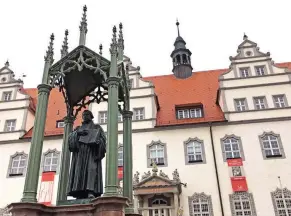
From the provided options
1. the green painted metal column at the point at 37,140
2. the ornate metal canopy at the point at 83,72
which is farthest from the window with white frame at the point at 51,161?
the green painted metal column at the point at 37,140

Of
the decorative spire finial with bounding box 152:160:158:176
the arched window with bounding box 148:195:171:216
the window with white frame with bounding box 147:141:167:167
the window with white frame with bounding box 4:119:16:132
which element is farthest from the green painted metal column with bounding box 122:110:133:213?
the window with white frame with bounding box 4:119:16:132

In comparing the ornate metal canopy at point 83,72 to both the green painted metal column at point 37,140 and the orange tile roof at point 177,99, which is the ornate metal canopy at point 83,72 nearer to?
the green painted metal column at point 37,140

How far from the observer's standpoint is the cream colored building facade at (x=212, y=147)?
16.5 m

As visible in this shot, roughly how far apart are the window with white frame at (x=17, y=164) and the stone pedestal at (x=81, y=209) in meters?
15.4

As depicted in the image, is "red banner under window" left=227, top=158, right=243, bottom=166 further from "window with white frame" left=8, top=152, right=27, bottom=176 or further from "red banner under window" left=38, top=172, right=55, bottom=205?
"window with white frame" left=8, top=152, right=27, bottom=176

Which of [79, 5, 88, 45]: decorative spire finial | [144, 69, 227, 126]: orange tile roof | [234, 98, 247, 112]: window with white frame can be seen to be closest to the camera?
[79, 5, 88, 45]: decorative spire finial

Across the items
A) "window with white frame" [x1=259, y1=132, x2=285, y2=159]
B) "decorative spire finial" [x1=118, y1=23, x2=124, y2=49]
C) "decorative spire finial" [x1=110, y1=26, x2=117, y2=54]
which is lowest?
"decorative spire finial" [x1=110, y1=26, x2=117, y2=54]

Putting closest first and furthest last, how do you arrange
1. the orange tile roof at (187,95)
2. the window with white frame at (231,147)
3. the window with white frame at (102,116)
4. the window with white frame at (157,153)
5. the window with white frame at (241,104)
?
the window with white frame at (231,147)
the window with white frame at (157,153)
the window with white frame at (241,104)
the orange tile roof at (187,95)
the window with white frame at (102,116)

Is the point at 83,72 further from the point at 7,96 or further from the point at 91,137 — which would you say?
the point at 7,96

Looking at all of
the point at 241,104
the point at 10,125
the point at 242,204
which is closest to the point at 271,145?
the point at 241,104

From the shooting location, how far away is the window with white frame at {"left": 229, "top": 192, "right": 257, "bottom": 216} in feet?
53.3

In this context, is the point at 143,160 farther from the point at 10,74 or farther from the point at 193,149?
the point at 10,74

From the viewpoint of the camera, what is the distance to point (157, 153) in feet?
60.4

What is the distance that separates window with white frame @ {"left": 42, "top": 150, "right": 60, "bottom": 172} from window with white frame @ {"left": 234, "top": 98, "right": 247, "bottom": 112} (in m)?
11.0
